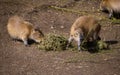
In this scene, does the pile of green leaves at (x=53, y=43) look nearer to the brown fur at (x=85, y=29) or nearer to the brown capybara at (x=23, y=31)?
the brown fur at (x=85, y=29)

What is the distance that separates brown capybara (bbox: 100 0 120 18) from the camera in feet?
34.1

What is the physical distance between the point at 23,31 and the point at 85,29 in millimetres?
1327

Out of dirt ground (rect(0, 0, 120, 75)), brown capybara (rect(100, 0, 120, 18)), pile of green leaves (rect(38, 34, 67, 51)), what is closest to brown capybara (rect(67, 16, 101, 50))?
pile of green leaves (rect(38, 34, 67, 51))

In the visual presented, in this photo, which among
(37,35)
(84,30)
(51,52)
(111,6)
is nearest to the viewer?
(51,52)

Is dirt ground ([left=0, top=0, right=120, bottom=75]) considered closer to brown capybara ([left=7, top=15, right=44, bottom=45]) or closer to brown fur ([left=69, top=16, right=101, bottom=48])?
brown capybara ([left=7, top=15, right=44, bottom=45])

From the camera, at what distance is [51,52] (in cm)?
806

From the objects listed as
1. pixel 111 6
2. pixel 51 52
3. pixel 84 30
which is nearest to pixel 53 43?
pixel 51 52

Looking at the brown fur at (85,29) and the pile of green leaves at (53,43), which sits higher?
the brown fur at (85,29)

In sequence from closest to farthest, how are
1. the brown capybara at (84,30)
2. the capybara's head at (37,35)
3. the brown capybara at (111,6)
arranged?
the brown capybara at (84,30) → the capybara's head at (37,35) → the brown capybara at (111,6)

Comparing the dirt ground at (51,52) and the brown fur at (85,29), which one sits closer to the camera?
the dirt ground at (51,52)

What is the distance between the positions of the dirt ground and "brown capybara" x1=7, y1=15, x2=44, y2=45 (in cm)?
15

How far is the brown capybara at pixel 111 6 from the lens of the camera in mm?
10391

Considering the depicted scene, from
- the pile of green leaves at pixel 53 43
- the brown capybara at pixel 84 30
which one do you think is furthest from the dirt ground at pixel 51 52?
the brown capybara at pixel 84 30

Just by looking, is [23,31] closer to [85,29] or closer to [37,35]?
[37,35]
